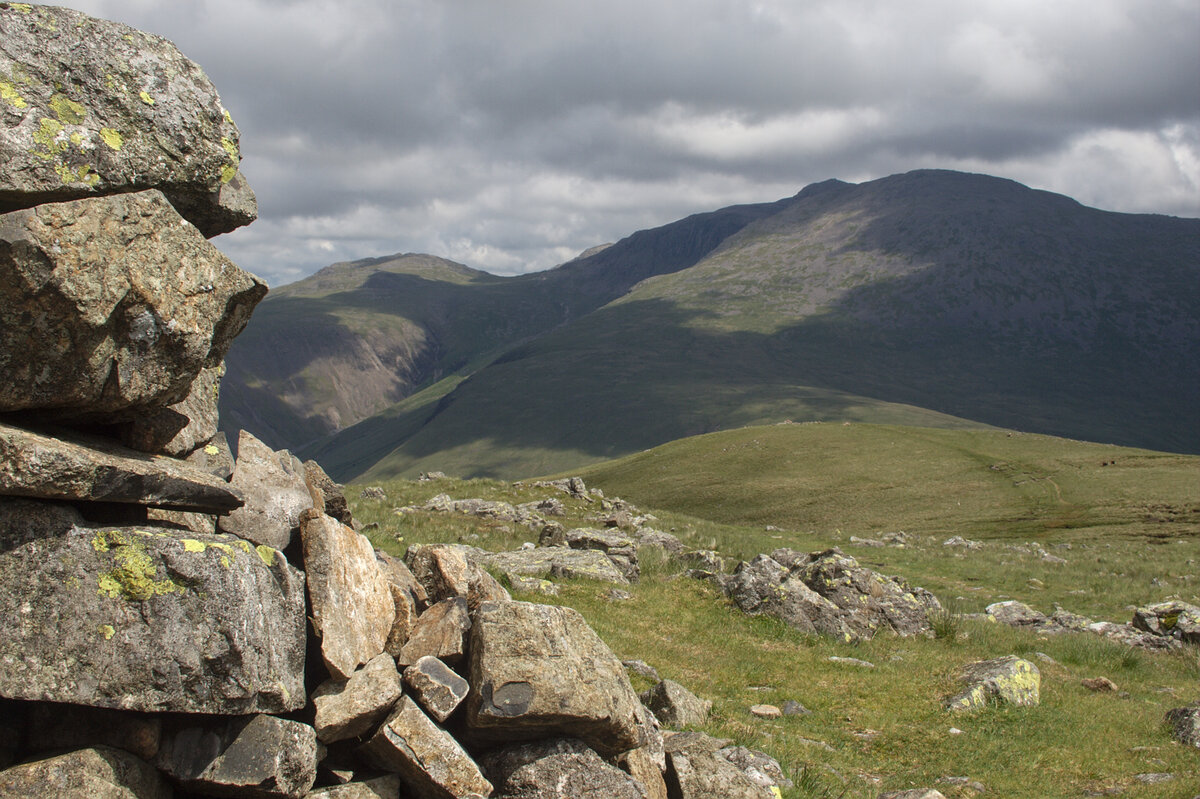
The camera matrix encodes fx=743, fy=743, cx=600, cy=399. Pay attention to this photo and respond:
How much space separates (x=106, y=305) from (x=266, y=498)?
12.1 feet

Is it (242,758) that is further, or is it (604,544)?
(604,544)

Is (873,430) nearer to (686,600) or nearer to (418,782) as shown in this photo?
(686,600)

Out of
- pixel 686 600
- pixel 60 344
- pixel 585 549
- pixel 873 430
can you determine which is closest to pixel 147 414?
pixel 60 344

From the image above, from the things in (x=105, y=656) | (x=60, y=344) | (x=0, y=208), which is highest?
(x=0, y=208)

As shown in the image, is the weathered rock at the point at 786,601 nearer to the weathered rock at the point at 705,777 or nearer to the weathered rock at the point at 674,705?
the weathered rock at the point at 674,705

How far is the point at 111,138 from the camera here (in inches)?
358

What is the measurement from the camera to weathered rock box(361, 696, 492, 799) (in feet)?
28.2

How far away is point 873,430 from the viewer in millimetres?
104312

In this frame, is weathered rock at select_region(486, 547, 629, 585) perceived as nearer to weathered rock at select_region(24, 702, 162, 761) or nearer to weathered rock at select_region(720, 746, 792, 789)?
weathered rock at select_region(720, 746, 792, 789)

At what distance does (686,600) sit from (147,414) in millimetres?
15881

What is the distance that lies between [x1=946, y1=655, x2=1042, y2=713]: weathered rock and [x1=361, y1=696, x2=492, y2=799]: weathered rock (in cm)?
1055

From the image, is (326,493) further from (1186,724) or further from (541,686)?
(1186,724)

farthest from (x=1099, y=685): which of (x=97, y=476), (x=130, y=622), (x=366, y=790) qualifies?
(x=97, y=476)

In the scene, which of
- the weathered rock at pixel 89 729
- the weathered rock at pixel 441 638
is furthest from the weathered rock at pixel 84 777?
the weathered rock at pixel 441 638
